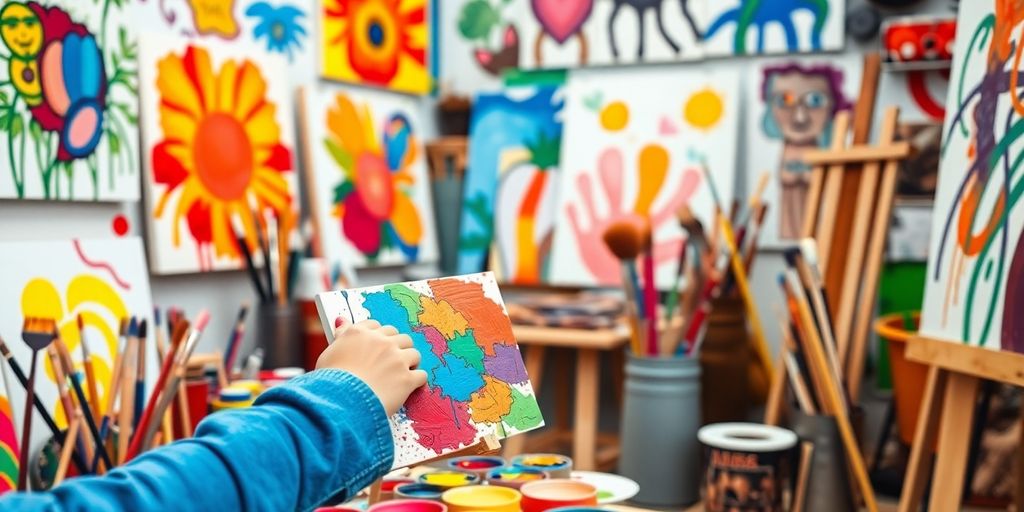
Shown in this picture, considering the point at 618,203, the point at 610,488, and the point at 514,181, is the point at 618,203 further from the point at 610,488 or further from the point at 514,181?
the point at 610,488

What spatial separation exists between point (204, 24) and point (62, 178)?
58 centimetres

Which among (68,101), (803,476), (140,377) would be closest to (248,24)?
(68,101)

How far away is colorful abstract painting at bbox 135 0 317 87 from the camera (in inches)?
79.4

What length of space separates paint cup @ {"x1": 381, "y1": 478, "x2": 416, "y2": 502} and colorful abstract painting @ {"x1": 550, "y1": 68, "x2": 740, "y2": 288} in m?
1.56

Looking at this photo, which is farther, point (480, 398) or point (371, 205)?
point (371, 205)

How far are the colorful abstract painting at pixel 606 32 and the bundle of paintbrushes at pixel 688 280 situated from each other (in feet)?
1.61

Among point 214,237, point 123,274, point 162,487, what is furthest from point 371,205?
point 162,487

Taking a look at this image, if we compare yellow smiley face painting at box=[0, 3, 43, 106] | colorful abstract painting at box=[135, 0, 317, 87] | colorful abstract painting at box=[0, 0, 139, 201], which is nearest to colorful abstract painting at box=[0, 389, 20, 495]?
colorful abstract painting at box=[0, 0, 139, 201]

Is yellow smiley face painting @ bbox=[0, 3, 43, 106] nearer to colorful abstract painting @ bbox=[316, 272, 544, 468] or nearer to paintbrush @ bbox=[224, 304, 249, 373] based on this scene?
paintbrush @ bbox=[224, 304, 249, 373]

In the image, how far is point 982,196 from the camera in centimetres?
141

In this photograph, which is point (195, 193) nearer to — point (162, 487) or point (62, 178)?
point (62, 178)

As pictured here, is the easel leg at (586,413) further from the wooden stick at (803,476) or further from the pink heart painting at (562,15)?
the pink heart painting at (562,15)

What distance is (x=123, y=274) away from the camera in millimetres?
1739

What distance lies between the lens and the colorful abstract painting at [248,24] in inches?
79.4
